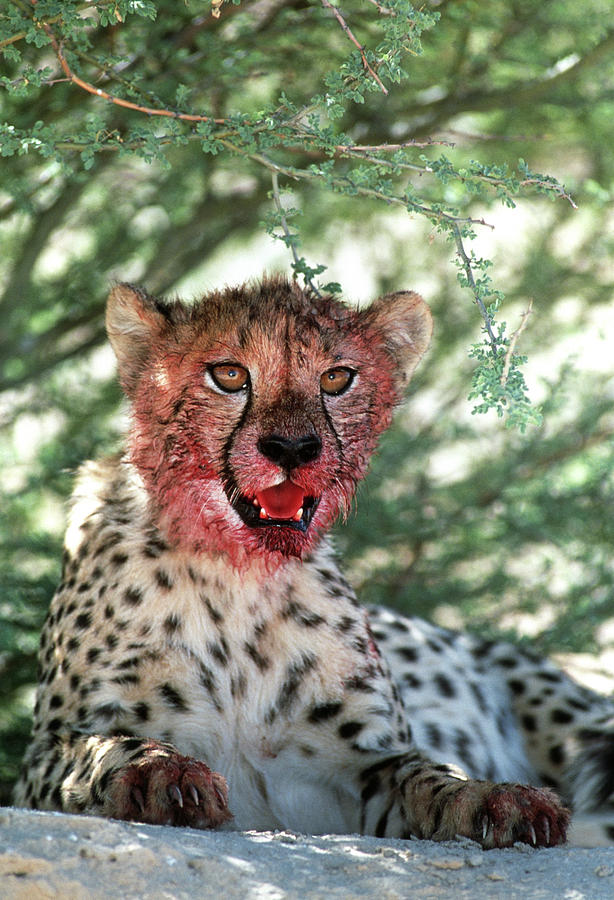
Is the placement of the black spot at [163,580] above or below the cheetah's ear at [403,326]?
below

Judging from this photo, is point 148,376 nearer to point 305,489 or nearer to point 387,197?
point 305,489

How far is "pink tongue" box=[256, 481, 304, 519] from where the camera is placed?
7.98 feet

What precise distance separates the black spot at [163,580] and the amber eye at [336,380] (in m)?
0.58

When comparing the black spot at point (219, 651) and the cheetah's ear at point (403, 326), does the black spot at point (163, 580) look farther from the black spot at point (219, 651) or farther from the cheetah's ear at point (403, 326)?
the cheetah's ear at point (403, 326)

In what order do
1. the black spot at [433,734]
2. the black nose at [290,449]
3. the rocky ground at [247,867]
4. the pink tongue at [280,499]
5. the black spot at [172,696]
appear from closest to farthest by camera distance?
the rocky ground at [247,867], the black nose at [290,449], the pink tongue at [280,499], the black spot at [172,696], the black spot at [433,734]

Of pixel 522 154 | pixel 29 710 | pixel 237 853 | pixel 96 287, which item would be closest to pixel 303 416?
pixel 237 853

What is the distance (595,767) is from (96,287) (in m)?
Result: 2.83

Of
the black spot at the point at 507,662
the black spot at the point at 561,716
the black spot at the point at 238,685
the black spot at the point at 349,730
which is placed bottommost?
→ the black spot at the point at 349,730

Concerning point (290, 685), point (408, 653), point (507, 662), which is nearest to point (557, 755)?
point (507, 662)

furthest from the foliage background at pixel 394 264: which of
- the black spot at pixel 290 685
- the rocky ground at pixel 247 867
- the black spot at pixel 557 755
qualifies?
the rocky ground at pixel 247 867

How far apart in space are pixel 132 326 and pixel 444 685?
5.36 ft

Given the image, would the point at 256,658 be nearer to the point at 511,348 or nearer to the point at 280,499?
the point at 280,499

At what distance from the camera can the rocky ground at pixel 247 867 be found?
1.81 m

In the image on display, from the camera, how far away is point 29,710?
439cm
